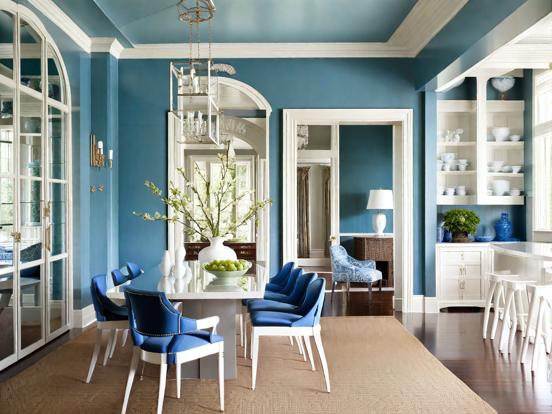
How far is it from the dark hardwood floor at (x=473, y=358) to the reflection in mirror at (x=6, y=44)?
2381mm

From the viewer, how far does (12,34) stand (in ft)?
15.9

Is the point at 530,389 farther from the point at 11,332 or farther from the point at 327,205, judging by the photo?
the point at 327,205

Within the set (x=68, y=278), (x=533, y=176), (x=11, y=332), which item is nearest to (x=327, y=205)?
(x=533, y=176)

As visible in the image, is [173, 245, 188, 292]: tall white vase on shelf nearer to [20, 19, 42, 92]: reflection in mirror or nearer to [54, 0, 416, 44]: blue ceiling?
[20, 19, 42, 92]: reflection in mirror

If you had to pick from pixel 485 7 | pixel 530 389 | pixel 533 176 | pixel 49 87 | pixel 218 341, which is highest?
pixel 485 7

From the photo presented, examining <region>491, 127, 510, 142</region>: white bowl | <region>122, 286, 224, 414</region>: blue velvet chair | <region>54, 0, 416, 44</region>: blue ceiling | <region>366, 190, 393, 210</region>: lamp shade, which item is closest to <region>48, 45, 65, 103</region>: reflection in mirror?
<region>54, 0, 416, 44</region>: blue ceiling

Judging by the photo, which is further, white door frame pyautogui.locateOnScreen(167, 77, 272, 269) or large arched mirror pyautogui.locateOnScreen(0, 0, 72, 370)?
white door frame pyautogui.locateOnScreen(167, 77, 272, 269)

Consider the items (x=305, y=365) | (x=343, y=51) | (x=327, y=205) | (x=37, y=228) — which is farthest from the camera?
(x=327, y=205)

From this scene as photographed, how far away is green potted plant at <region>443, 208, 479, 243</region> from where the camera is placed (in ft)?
24.5

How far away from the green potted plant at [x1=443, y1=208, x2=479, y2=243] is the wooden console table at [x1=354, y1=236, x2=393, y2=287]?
7.11ft

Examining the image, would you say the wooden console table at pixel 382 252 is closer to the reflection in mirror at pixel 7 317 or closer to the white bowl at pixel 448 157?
the white bowl at pixel 448 157

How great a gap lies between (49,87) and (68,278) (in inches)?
76.8

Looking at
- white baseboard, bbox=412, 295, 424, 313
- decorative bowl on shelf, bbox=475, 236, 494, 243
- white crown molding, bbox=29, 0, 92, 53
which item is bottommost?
white baseboard, bbox=412, 295, 424, 313

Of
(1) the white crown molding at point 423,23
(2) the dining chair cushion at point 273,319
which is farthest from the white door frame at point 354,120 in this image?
(2) the dining chair cushion at point 273,319
